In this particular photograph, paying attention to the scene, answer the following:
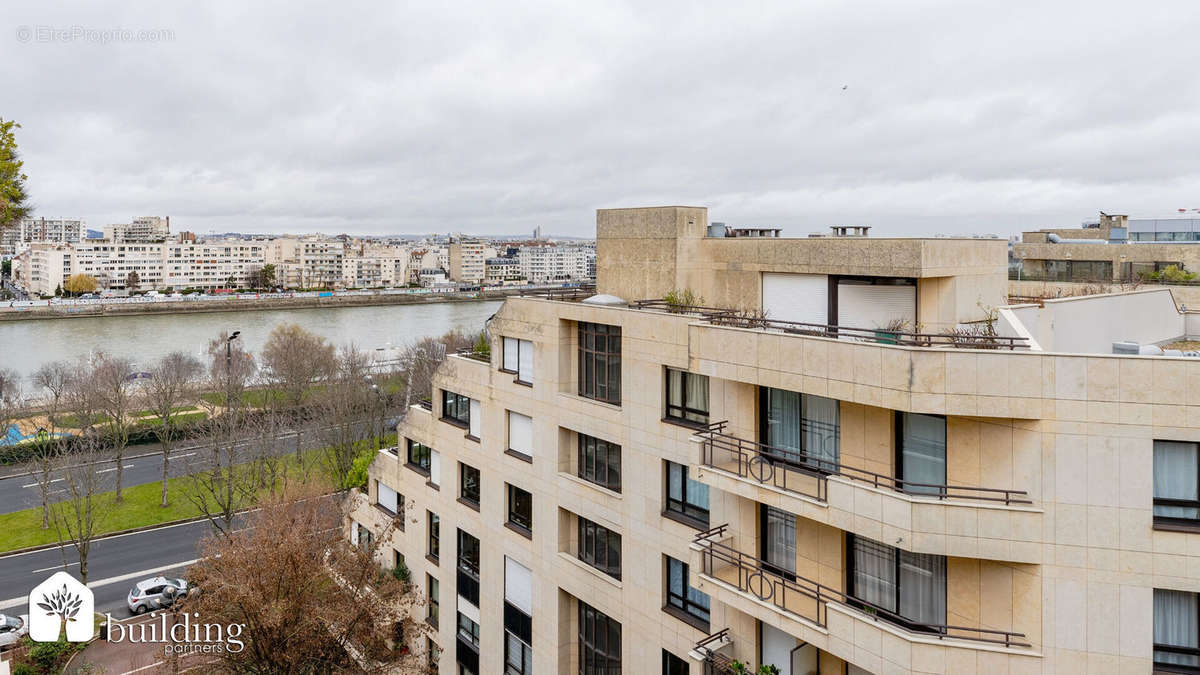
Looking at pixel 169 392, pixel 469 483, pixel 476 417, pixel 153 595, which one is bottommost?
pixel 153 595

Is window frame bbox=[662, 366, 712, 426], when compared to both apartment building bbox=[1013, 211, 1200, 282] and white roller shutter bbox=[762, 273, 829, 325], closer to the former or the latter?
white roller shutter bbox=[762, 273, 829, 325]

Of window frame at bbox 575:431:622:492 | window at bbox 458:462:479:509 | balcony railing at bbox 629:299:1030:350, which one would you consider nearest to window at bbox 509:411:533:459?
window frame at bbox 575:431:622:492

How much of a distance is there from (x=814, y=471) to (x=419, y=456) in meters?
16.1

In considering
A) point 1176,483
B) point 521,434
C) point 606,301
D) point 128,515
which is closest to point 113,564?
point 128,515

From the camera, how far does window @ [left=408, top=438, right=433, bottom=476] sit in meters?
24.3

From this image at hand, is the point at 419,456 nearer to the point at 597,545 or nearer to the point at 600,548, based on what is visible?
the point at 597,545

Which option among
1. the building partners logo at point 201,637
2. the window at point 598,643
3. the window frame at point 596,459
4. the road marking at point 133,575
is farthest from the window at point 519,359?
the road marking at point 133,575

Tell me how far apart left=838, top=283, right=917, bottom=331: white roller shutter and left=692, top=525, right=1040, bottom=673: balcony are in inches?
204

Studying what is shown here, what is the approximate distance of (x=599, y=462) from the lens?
17.3m

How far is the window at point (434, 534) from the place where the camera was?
2352 cm

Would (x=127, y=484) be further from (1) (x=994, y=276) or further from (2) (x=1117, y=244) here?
(2) (x=1117, y=244)

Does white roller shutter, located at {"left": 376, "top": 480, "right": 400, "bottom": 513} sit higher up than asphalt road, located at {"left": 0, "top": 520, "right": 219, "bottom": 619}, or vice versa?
white roller shutter, located at {"left": 376, "top": 480, "right": 400, "bottom": 513}

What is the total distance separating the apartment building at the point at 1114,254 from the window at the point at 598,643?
827 inches

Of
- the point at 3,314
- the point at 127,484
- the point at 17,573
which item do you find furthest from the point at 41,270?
the point at 17,573
